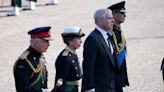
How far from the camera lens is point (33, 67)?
5117mm

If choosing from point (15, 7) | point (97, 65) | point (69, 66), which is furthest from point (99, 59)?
point (15, 7)

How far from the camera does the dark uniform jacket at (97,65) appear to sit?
5625mm

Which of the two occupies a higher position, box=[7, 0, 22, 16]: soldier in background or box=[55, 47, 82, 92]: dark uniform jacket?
box=[55, 47, 82, 92]: dark uniform jacket

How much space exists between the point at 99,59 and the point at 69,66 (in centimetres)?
39

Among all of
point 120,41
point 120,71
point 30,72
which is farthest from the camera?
point 120,41

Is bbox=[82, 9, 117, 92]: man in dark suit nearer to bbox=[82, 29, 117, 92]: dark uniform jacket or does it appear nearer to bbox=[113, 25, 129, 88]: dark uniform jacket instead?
bbox=[82, 29, 117, 92]: dark uniform jacket

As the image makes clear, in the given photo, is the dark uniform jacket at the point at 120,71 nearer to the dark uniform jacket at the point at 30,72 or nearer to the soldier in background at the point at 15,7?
the dark uniform jacket at the point at 30,72

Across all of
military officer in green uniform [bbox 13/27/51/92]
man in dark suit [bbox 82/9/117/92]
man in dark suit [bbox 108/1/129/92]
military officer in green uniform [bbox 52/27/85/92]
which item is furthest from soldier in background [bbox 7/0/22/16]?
military officer in green uniform [bbox 13/27/51/92]

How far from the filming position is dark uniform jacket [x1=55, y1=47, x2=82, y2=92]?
5.51m

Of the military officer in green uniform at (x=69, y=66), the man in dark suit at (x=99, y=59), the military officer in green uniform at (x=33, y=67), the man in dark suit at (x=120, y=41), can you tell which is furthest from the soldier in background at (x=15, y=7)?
the military officer in green uniform at (x=33, y=67)

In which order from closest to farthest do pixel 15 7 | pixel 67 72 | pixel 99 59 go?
pixel 67 72
pixel 99 59
pixel 15 7

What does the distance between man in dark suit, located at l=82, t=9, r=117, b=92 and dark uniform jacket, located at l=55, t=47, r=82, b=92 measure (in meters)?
0.11

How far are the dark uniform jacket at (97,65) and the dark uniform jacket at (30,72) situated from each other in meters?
0.55

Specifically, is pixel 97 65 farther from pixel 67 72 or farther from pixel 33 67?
pixel 33 67
